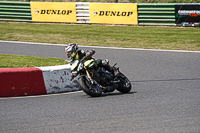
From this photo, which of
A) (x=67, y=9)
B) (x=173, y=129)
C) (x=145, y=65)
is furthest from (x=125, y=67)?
(x=67, y=9)

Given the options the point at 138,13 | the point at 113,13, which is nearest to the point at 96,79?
the point at 138,13

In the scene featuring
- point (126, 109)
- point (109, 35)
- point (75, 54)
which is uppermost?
point (75, 54)

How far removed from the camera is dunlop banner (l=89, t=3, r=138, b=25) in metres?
20.4

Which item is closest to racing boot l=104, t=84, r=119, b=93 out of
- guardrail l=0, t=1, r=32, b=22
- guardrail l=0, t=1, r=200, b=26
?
guardrail l=0, t=1, r=200, b=26

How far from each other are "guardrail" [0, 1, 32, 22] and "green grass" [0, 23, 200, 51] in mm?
1569

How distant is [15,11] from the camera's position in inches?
953

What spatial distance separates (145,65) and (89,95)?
4.28 meters

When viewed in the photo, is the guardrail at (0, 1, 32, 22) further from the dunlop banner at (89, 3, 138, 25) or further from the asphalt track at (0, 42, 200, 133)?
the asphalt track at (0, 42, 200, 133)

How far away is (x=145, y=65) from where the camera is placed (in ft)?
39.7

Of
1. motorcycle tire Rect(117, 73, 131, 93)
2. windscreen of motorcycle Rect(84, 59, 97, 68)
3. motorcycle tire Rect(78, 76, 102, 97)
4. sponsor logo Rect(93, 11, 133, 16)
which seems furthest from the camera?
sponsor logo Rect(93, 11, 133, 16)

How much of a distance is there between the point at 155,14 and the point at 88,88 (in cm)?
1300

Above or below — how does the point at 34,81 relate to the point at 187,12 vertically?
below

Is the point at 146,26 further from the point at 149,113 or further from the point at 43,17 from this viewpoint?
the point at 149,113

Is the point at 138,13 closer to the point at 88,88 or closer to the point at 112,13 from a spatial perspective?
the point at 112,13
